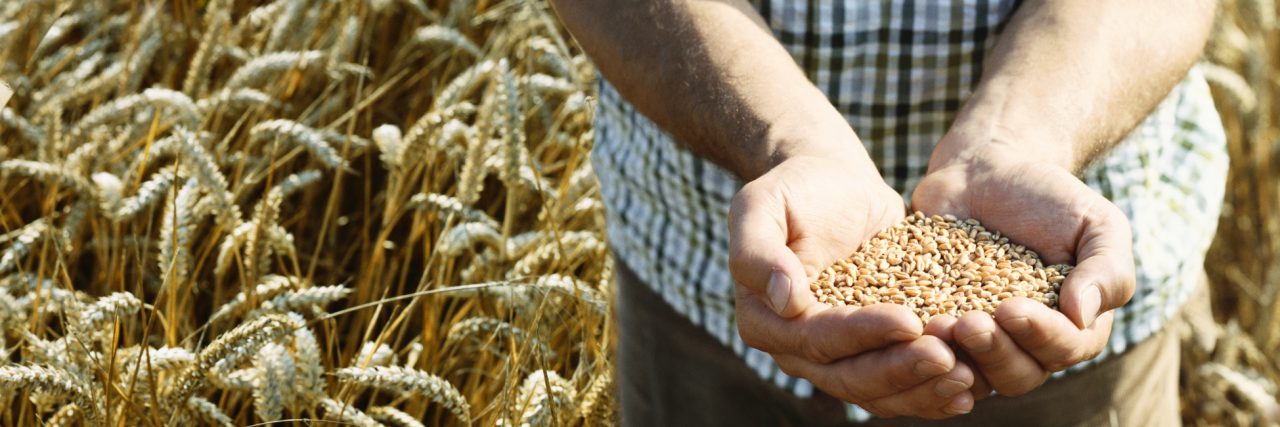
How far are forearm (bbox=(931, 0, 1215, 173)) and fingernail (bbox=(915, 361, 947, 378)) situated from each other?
0.32 m

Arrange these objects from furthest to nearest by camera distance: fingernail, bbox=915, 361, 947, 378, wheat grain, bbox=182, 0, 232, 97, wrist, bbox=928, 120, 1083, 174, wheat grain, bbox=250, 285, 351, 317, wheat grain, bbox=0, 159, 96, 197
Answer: wheat grain, bbox=182, 0, 232, 97
wheat grain, bbox=0, 159, 96, 197
wheat grain, bbox=250, 285, 351, 317
wrist, bbox=928, 120, 1083, 174
fingernail, bbox=915, 361, 947, 378

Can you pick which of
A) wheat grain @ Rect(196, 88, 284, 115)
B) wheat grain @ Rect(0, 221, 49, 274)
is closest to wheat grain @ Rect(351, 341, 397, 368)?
wheat grain @ Rect(0, 221, 49, 274)

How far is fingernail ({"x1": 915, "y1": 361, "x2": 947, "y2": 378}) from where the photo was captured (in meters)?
0.85

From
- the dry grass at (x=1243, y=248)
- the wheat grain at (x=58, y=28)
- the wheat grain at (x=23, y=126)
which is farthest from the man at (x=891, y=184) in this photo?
the wheat grain at (x=58, y=28)

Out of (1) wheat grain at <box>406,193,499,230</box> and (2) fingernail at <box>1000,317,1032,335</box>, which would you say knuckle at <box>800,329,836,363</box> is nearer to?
(2) fingernail at <box>1000,317,1032,335</box>

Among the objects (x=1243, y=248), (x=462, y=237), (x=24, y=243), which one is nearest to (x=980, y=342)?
(x=462, y=237)

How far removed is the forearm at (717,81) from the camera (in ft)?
3.58

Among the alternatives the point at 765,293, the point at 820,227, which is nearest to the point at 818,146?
the point at 820,227

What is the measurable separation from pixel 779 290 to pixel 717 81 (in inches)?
11.6

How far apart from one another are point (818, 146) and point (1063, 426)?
520 millimetres

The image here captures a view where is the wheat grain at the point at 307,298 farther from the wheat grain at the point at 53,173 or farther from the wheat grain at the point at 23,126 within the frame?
the wheat grain at the point at 23,126

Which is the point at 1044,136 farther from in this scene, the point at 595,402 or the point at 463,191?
the point at 463,191

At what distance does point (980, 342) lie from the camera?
0.87 m

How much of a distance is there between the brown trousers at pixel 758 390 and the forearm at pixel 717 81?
27 centimetres
